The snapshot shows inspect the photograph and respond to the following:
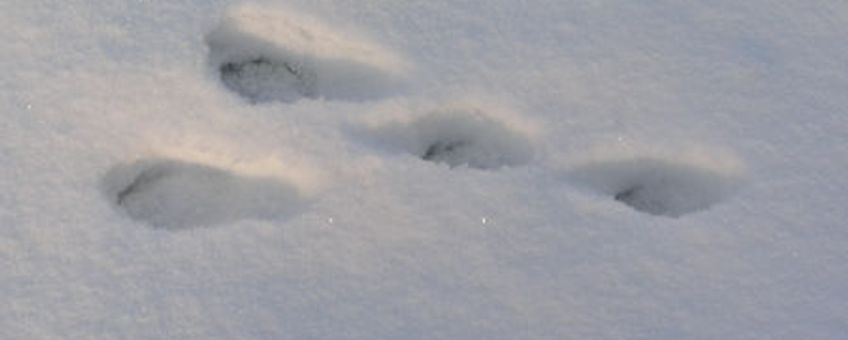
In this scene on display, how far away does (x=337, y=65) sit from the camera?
1.91 m

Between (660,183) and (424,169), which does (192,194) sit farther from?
(660,183)

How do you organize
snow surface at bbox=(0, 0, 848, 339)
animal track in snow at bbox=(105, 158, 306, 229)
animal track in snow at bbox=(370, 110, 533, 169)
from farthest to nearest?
animal track in snow at bbox=(370, 110, 533, 169)
animal track in snow at bbox=(105, 158, 306, 229)
snow surface at bbox=(0, 0, 848, 339)

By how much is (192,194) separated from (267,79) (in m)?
0.24

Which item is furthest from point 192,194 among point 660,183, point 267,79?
point 660,183

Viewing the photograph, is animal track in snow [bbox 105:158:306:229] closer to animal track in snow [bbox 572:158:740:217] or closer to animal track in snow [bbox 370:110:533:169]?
animal track in snow [bbox 370:110:533:169]

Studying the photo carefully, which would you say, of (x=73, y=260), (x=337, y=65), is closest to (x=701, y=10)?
(x=337, y=65)

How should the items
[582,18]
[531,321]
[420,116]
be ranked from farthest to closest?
[582,18] → [420,116] → [531,321]

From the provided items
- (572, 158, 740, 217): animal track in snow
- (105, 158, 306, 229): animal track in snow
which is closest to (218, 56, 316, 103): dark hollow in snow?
(105, 158, 306, 229): animal track in snow

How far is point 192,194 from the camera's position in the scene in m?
1.74

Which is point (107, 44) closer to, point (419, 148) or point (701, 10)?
point (419, 148)

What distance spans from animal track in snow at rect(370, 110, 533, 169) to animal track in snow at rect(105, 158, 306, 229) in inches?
7.3

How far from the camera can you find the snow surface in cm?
159

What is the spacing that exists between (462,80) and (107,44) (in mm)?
488

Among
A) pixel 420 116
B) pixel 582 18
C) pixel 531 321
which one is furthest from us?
pixel 582 18
